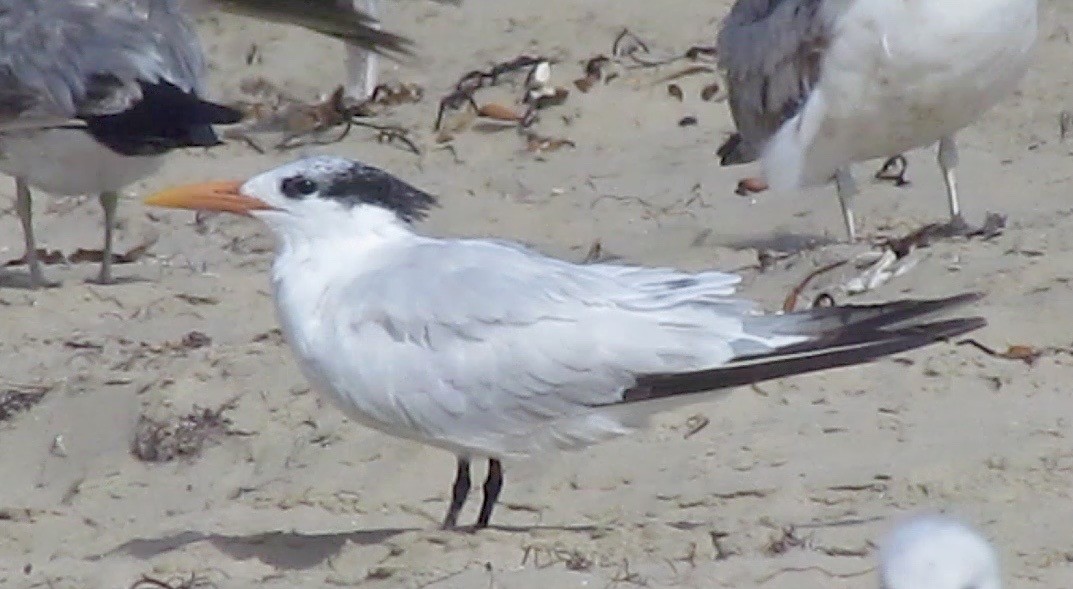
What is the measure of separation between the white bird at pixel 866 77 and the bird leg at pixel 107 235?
2507 millimetres

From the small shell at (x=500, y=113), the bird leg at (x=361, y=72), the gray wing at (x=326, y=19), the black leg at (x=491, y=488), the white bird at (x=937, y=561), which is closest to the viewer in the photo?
the white bird at (x=937, y=561)

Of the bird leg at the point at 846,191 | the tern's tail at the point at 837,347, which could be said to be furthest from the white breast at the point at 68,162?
the tern's tail at the point at 837,347

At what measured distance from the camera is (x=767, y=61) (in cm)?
1095

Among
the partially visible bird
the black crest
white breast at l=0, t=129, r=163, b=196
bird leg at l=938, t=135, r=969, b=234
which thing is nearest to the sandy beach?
bird leg at l=938, t=135, r=969, b=234

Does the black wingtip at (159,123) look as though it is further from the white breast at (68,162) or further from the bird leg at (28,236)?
the bird leg at (28,236)

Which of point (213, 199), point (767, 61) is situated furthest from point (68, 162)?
point (213, 199)

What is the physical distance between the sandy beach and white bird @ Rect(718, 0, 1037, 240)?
358 millimetres

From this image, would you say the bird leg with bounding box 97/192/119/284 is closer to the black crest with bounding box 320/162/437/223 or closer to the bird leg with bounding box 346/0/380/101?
the bird leg with bounding box 346/0/380/101

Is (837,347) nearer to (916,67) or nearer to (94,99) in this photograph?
(916,67)

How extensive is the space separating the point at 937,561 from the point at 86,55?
6.66 metres

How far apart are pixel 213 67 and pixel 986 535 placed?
840cm

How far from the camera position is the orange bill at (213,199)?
24.4 ft

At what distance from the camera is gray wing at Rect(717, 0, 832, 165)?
1048cm

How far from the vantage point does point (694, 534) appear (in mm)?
7039
